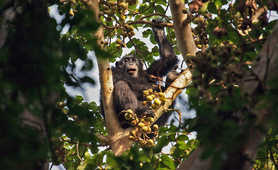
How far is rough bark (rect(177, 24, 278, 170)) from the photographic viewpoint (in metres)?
1.57

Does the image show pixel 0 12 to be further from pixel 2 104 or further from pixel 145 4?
pixel 145 4

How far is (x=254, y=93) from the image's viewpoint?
5.67 ft

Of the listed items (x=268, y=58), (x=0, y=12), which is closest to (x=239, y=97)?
(x=268, y=58)

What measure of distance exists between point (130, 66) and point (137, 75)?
205 mm

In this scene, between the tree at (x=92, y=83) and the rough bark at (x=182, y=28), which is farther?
the rough bark at (x=182, y=28)

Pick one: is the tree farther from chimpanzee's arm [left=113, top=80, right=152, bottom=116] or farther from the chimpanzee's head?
the chimpanzee's head

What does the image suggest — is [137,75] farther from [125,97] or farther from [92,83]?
[92,83]

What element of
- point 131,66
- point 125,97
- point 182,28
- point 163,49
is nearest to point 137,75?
point 131,66

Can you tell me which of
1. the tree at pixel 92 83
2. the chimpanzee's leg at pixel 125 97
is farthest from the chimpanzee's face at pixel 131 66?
the tree at pixel 92 83

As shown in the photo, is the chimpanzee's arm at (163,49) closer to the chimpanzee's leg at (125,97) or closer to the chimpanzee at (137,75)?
the chimpanzee at (137,75)

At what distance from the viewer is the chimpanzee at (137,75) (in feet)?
15.4

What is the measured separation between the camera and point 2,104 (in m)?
1.38

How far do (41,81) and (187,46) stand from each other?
8.59 ft

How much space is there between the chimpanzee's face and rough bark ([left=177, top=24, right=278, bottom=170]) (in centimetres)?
420
